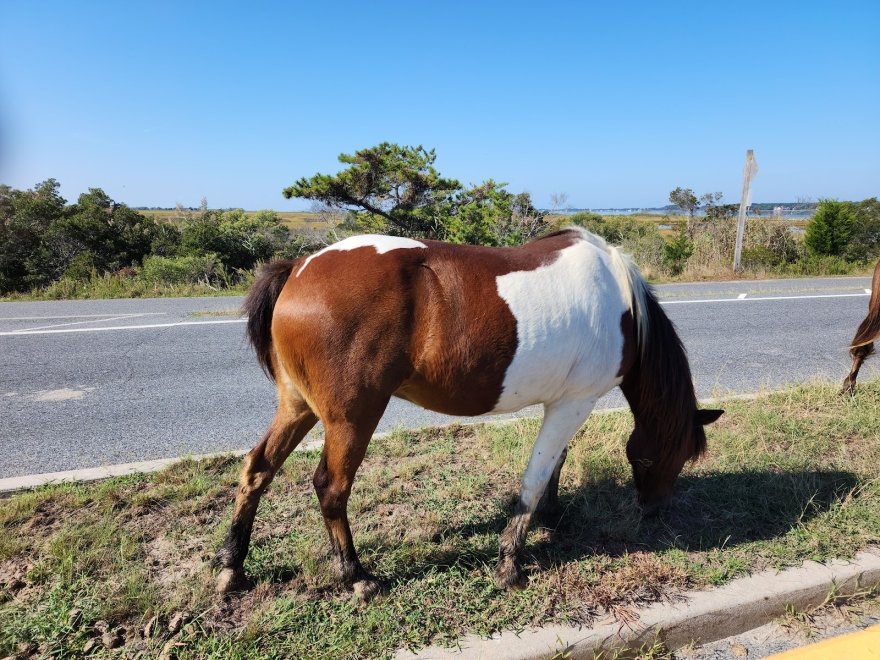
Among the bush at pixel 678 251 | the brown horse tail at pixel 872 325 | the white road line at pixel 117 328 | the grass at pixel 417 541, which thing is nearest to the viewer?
the grass at pixel 417 541

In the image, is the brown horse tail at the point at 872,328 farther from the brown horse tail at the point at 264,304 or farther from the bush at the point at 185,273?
the bush at the point at 185,273

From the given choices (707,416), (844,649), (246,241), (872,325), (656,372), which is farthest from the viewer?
(246,241)

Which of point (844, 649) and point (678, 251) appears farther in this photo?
point (678, 251)

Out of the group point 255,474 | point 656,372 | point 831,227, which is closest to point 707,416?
point 656,372

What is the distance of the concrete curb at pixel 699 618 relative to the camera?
2037mm

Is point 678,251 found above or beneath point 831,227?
beneath

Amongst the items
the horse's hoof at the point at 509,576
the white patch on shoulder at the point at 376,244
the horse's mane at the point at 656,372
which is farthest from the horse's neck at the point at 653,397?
the white patch on shoulder at the point at 376,244

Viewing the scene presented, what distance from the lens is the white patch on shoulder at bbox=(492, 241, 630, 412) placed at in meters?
2.26

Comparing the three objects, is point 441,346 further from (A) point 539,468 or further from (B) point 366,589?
(B) point 366,589

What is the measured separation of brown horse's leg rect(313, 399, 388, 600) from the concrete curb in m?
0.47

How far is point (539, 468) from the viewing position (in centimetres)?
248

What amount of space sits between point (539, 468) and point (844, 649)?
4.66 feet

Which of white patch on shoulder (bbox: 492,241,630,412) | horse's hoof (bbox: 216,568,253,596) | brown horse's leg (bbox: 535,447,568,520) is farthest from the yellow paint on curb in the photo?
horse's hoof (bbox: 216,568,253,596)

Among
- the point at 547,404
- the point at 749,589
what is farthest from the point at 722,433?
the point at 547,404
